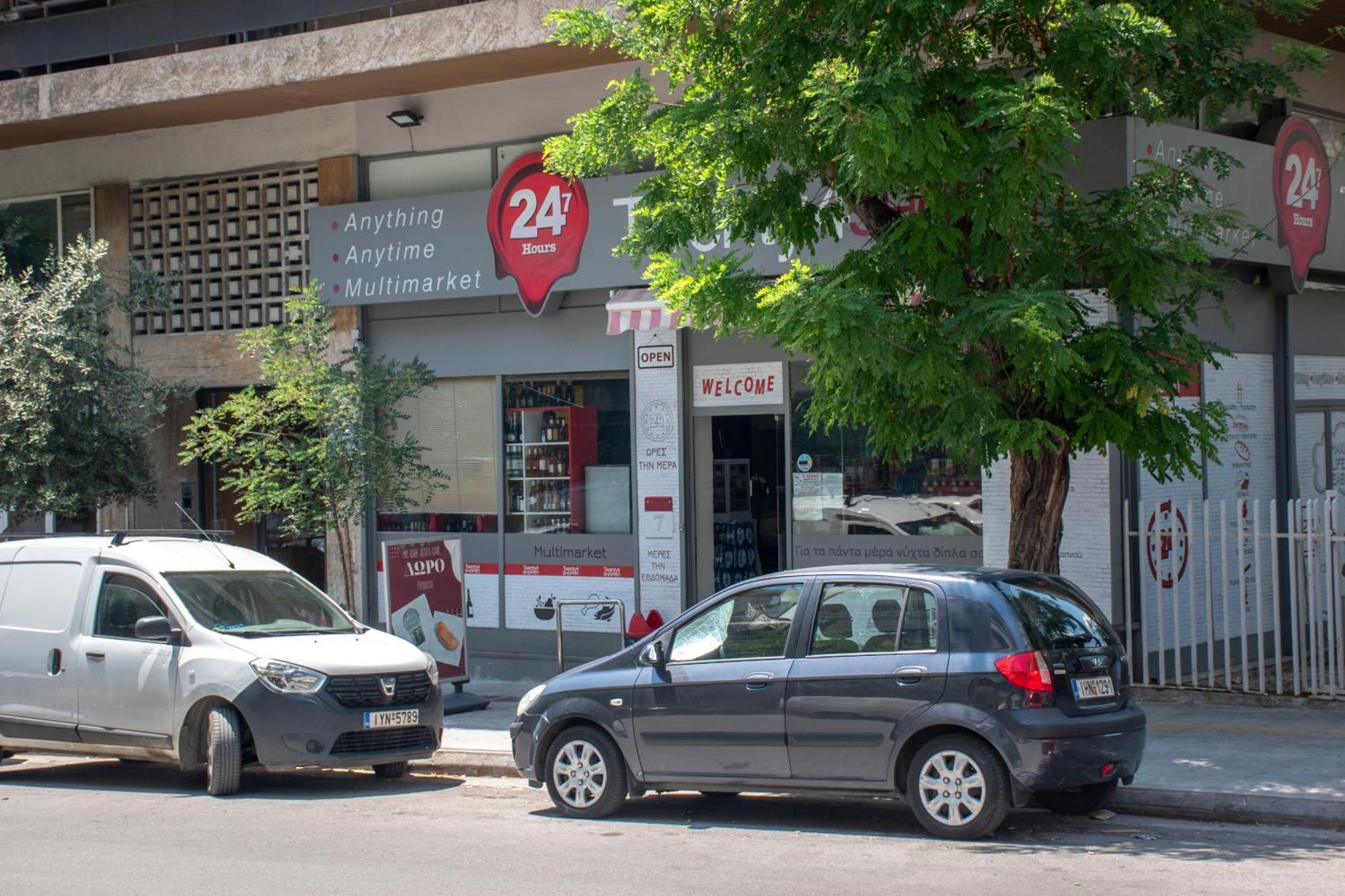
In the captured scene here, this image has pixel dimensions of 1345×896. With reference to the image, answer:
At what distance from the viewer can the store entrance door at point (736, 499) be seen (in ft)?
47.8

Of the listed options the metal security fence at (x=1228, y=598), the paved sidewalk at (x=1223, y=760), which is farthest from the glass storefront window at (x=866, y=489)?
the paved sidewalk at (x=1223, y=760)

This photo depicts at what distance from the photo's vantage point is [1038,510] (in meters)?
9.97

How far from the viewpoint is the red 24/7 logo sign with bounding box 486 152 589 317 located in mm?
14750

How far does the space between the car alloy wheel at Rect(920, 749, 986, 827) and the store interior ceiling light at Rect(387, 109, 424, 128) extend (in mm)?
10604

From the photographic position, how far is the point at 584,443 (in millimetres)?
15125

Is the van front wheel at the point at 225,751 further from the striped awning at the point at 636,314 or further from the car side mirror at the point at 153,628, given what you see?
the striped awning at the point at 636,314

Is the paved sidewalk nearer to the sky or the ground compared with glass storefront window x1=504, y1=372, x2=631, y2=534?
nearer to the ground

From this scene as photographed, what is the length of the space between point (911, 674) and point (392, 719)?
160 inches

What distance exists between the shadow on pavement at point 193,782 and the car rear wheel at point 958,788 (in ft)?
13.3

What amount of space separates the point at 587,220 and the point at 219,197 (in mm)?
5406

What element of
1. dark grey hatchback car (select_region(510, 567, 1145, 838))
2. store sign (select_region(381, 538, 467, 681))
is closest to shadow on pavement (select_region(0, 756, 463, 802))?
store sign (select_region(381, 538, 467, 681))

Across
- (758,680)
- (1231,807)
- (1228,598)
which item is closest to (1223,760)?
(1231,807)

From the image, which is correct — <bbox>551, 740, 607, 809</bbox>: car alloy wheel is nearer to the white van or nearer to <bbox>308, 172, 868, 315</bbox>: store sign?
the white van

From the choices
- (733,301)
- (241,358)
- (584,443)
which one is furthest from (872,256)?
(241,358)
